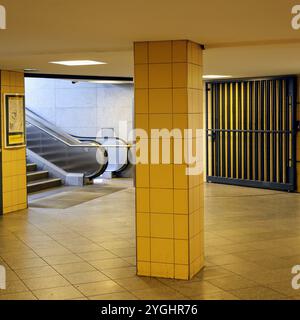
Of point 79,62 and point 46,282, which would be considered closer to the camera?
point 46,282

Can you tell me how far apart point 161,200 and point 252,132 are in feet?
22.7

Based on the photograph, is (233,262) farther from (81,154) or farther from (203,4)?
(81,154)

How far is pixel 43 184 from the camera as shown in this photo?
12.2 metres

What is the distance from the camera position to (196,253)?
6.01 metres

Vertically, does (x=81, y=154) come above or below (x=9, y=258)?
above

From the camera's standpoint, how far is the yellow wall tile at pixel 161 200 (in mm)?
5758

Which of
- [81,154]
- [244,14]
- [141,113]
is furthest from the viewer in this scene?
[81,154]

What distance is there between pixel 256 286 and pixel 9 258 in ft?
9.91

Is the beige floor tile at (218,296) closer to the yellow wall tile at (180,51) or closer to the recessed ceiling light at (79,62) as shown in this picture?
the yellow wall tile at (180,51)

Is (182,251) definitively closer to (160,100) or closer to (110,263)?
(110,263)

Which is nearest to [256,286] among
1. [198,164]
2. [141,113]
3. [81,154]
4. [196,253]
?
[196,253]

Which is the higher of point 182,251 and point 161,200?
point 161,200

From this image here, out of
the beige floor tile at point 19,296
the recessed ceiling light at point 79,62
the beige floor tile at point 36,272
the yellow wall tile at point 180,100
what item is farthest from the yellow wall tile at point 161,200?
the recessed ceiling light at point 79,62

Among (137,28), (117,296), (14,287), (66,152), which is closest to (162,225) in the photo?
(117,296)
